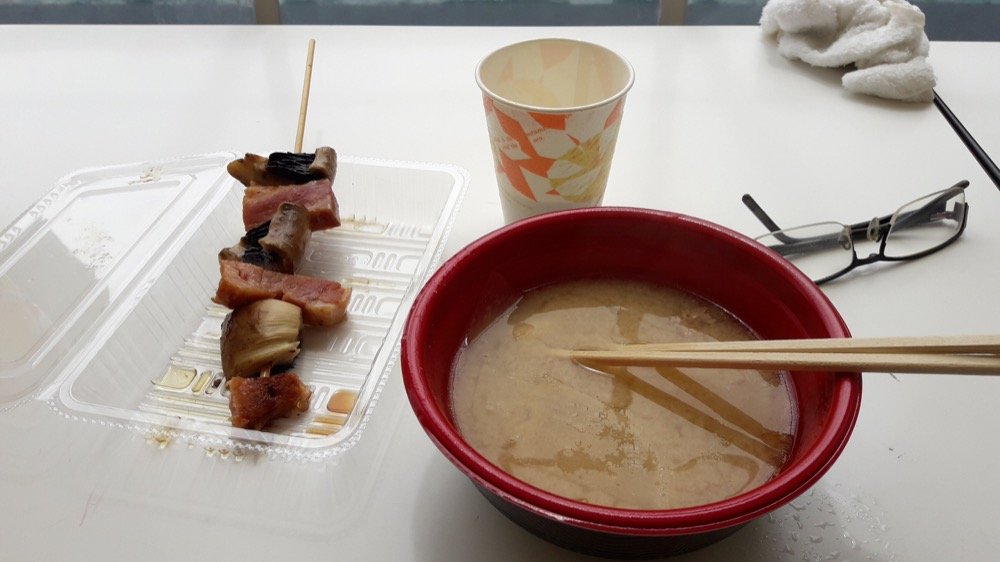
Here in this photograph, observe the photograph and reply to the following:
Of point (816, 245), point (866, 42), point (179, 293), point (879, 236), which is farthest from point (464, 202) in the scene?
point (866, 42)

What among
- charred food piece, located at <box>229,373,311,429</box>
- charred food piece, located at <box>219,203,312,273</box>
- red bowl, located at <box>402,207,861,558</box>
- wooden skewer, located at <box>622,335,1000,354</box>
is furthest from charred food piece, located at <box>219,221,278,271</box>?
wooden skewer, located at <box>622,335,1000,354</box>

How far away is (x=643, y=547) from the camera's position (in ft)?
2.23

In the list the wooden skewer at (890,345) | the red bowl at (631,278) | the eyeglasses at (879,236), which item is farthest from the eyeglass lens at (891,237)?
the wooden skewer at (890,345)

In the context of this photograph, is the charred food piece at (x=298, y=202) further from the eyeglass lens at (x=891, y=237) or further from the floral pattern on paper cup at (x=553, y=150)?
the eyeglass lens at (x=891, y=237)

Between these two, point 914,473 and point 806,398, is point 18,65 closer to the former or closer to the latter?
point 806,398

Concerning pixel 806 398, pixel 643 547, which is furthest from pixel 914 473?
pixel 643 547

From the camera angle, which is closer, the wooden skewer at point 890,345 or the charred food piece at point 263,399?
the wooden skewer at point 890,345

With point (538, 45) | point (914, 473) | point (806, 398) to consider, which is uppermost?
point (538, 45)

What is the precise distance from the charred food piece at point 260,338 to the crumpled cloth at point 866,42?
1.29 metres

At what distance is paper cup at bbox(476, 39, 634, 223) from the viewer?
1.00 m

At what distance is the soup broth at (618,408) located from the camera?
73 cm

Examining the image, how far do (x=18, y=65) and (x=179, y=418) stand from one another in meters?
1.35

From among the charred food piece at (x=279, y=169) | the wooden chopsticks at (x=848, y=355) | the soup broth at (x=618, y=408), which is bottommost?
the soup broth at (x=618, y=408)

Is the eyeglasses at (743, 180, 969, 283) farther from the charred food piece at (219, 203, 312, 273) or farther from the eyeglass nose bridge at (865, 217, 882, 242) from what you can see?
the charred food piece at (219, 203, 312, 273)
